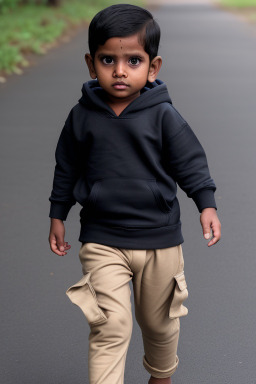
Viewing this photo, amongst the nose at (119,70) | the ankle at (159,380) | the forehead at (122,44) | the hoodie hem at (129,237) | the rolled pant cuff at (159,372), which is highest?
the forehead at (122,44)

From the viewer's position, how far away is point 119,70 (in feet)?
9.45

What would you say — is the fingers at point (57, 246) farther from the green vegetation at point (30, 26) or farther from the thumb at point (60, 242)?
the green vegetation at point (30, 26)

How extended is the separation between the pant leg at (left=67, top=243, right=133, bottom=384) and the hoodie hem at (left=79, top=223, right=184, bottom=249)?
0.03 metres

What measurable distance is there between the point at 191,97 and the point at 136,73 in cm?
865

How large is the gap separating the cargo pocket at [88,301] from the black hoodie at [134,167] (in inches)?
6.7

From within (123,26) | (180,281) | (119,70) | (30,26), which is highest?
(30,26)

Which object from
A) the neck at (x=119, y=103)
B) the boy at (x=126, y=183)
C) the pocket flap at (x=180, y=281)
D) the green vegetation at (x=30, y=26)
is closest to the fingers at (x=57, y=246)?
the boy at (x=126, y=183)

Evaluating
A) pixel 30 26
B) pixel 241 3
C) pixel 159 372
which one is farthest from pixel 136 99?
pixel 241 3

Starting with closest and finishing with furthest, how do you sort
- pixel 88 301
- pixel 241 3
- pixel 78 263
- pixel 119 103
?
Result: pixel 88 301
pixel 119 103
pixel 78 263
pixel 241 3

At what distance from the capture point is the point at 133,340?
398cm

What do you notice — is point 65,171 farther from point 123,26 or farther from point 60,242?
point 123,26

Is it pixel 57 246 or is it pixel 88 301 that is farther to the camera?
pixel 57 246

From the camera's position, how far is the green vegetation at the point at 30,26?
44.4ft

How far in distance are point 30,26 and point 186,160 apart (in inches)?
582
